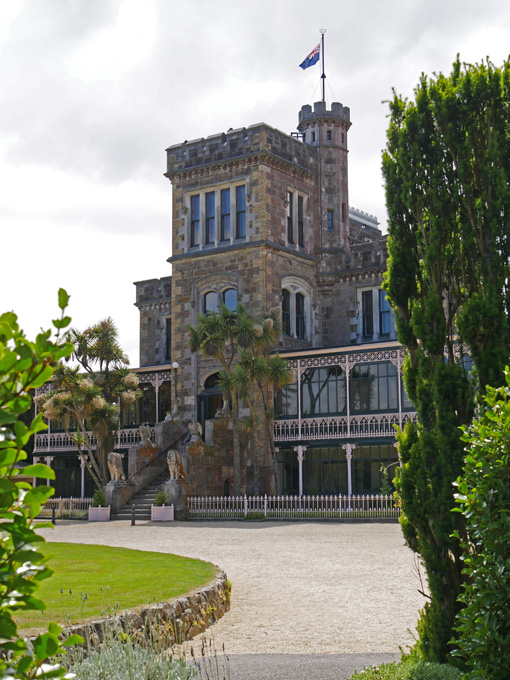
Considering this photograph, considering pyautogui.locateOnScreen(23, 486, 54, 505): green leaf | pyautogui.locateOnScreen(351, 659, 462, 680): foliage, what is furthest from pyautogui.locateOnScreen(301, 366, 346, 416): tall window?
pyautogui.locateOnScreen(23, 486, 54, 505): green leaf

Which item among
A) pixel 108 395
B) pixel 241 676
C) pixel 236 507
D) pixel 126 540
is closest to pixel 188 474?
pixel 236 507

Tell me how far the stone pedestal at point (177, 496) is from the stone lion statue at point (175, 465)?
0.97ft

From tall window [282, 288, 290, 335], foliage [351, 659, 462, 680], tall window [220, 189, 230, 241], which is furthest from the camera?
tall window [220, 189, 230, 241]

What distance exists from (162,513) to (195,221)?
47.6 ft

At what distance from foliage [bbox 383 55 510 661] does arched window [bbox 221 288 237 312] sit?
88.7ft

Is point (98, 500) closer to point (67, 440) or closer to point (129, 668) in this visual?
point (67, 440)

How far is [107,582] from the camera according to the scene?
11.3 m

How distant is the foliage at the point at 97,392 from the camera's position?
1257 inches

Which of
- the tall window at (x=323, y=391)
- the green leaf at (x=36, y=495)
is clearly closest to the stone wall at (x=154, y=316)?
the tall window at (x=323, y=391)

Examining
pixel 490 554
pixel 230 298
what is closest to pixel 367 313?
pixel 230 298

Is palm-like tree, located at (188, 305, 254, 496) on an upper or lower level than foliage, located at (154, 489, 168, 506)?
upper

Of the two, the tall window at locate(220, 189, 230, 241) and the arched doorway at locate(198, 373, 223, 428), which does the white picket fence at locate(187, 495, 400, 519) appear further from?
the tall window at locate(220, 189, 230, 241)

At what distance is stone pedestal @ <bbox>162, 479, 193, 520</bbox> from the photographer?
28.2 meters

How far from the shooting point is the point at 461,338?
727cm
